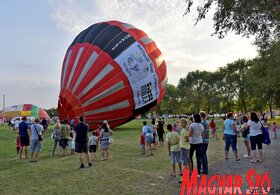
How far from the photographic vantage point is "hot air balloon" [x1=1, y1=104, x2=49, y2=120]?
55.9 m

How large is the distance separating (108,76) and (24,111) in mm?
41838

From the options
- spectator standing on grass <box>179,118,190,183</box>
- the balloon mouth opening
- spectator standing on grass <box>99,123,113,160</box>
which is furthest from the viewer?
the balloon mouth opening

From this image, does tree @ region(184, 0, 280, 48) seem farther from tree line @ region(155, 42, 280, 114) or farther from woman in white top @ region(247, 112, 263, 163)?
tree line @ region(155, 42, 280, 114)

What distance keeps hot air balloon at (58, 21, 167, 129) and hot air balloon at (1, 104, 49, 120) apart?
35416mm

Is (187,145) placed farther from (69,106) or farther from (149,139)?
(69,106)

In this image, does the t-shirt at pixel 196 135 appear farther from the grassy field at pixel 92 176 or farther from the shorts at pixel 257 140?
the shorts at pixel 257 140

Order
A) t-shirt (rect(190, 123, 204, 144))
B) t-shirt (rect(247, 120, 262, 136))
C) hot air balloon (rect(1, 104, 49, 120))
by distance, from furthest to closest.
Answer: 1. hot air balloon (rect(1, 104, 49, 120))
2. t-shirt (rect(247, 120, 262, 136))
3. t-shirt (rect(190, 123, 204, 144))

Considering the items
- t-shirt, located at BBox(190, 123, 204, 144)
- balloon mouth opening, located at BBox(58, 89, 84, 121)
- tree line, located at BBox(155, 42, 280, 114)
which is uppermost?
tree line, located at BBox(155, 42, 280, 114)

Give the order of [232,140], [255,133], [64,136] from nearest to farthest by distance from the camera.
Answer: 1. [255,133]
2. [232,140]
3. [64,136]

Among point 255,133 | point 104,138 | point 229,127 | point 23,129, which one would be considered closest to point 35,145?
point 23,129

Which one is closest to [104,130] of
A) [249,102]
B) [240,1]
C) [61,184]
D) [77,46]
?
[61,184]
